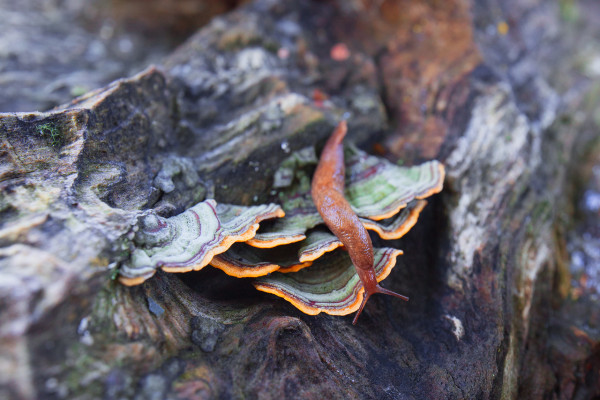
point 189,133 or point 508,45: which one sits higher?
point 189,133

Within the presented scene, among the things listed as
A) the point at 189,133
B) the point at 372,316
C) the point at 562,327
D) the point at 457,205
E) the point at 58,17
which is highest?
the point at 58,17

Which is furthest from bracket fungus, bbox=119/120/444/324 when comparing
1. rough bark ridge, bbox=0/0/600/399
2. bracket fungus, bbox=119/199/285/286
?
rough bark ridge, bbox=0/0/600/399

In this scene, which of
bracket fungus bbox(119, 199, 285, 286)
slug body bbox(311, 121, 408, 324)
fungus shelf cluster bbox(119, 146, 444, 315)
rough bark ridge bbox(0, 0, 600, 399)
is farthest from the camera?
slug body bbox(311, 121, 408, 324)

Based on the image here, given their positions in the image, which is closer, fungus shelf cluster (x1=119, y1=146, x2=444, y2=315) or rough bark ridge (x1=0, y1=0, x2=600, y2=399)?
rough bark ridge (x1=0, y1=0, x2=600, y2=399)

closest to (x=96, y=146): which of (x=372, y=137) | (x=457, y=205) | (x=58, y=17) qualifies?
(x=372, y=137)

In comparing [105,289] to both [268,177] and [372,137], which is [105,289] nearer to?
[268,177]

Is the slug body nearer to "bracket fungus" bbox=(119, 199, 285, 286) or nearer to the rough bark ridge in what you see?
the rough bark ridge

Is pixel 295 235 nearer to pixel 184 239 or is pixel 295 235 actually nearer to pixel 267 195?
pixel 184 239

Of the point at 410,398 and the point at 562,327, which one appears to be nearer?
the point at 410,398
